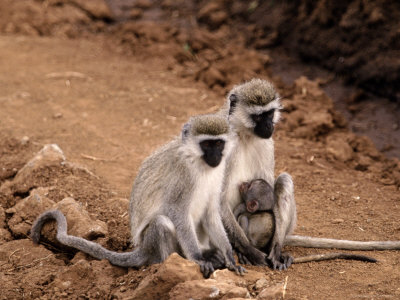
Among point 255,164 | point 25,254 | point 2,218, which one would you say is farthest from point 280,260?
point 2,218

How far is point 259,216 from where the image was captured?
6.37 meters

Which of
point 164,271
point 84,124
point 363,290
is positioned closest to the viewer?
point 164,271

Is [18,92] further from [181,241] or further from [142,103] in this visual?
[181,241]

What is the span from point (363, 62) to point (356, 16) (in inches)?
36.8

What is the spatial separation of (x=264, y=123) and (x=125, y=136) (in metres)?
3.70

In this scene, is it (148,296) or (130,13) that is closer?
(148,296)

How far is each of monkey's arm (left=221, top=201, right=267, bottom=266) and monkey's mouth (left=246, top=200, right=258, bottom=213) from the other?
→ 0.19 meters

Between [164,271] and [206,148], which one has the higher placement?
[206,148]

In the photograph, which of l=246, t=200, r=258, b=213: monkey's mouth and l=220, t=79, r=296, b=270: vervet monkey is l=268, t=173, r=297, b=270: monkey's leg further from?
l=246, t=200, r=258, b=213: monkey's mouth

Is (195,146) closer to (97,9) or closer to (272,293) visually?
(272,293)

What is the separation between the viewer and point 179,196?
222 inches

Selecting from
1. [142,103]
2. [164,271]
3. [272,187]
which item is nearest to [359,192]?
[272,187]

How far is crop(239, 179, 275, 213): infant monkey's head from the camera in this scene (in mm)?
6199

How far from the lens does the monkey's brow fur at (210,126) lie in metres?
5.51
